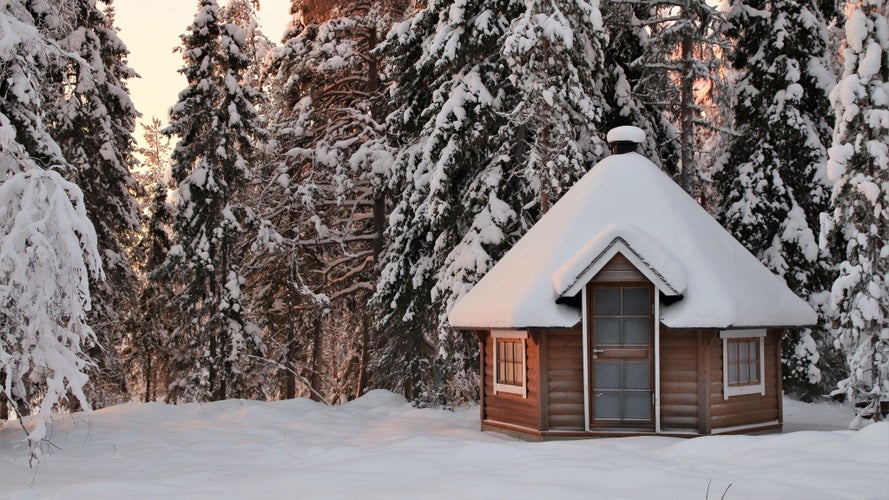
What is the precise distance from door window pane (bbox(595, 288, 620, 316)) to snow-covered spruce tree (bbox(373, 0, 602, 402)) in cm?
359

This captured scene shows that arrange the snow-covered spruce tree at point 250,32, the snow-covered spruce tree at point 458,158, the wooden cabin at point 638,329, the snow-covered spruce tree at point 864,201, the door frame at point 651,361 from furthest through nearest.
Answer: the snow-covered spruce tree at point 250,32, the snow-covered spruce tree at point 458,158, the snow-covered spruce tree at point 864,201, the door frame at point 651,361, the wooden cabin at point 638,329

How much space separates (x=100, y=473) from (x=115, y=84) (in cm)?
1403

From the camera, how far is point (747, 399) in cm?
1398

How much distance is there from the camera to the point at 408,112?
20.2m

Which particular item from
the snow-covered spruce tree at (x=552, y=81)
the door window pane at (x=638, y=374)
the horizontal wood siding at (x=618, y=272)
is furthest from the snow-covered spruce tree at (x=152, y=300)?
the door window pane at (x=638, y=374)

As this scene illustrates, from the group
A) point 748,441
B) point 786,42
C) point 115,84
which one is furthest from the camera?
point 115,84

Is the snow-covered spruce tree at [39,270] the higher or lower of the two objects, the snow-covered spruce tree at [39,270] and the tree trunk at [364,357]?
the higher

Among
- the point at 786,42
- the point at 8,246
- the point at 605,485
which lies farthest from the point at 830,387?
the point at 8,246

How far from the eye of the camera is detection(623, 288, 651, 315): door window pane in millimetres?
13469

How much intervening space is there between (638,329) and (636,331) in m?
0.05

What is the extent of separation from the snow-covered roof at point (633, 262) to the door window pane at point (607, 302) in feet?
A: 1.28

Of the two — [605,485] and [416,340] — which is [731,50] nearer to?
[416,340]

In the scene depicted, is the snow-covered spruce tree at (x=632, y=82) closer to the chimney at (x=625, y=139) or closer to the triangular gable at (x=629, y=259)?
the chimney at (x=625, y=139)

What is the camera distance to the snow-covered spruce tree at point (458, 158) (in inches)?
678
